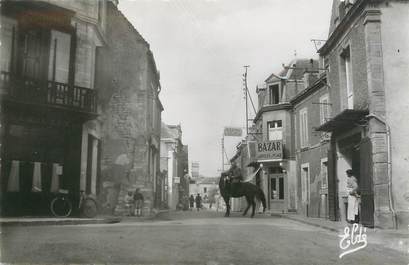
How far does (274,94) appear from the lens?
103 ft

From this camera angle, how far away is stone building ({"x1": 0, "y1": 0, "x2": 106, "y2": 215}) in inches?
527

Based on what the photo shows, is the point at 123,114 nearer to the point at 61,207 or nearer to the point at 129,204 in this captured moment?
the point at 129,204

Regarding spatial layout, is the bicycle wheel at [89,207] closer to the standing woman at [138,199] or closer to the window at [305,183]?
the standing woman at [138,199]

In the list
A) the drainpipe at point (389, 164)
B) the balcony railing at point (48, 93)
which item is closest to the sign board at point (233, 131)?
the balcony railing at point (48, 93)

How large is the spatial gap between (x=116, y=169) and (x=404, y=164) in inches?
425

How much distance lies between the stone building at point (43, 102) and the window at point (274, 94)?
17424 millimetres

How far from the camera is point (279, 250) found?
724 cm

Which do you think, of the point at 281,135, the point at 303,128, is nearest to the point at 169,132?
the point at 281,135

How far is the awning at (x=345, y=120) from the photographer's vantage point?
44.7ft

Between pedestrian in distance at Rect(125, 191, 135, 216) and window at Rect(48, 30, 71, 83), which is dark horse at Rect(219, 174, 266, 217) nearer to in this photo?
pedestrian in distance at Rect(125, 191, 135, 216)

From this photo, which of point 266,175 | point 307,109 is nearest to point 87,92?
point 307,109

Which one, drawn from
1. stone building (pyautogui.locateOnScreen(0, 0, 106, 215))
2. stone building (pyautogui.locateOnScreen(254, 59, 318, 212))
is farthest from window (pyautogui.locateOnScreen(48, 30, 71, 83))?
stone building (pyautogui.locateOnScreen(254, 59, 318, 212))

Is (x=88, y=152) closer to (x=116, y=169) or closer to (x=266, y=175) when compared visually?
(x=116, y=169)

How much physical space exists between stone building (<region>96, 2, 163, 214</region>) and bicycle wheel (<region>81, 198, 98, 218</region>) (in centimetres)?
317
